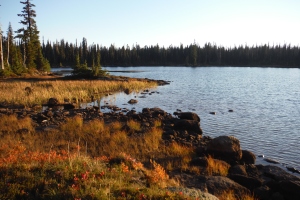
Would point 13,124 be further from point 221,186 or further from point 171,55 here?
point 171,55

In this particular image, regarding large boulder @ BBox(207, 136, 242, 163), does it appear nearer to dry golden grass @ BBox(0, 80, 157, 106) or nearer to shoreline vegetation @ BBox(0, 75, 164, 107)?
shoreline vegetation @ BBox(0, 75, 164, 107)

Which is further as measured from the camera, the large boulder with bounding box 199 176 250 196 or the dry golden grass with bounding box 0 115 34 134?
the dry golden grass with bounding box 0 115 34 134

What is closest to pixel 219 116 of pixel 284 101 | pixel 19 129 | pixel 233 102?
pixel 233 102

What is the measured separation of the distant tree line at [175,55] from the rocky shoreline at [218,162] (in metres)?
115

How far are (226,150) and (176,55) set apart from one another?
153 metres

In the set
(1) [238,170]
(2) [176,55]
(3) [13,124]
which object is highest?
(2) [176,55]

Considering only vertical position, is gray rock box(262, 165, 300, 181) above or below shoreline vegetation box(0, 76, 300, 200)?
below

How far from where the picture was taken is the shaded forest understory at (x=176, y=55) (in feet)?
426

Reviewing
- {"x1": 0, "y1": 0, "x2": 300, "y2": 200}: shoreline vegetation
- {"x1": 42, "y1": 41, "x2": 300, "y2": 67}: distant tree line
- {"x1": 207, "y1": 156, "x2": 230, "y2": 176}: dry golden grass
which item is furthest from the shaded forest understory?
{"x1": 207, "y1": 156, "x2": 230, "y2": 176}: dry golden grass

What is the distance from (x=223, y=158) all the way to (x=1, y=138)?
10512mm

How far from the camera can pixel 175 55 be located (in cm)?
16150

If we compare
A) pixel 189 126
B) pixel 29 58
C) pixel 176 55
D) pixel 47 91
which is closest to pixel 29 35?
pixel 29 58

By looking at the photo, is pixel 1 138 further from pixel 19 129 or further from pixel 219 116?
pixel 219 116

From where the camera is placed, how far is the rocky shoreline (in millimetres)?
8469
